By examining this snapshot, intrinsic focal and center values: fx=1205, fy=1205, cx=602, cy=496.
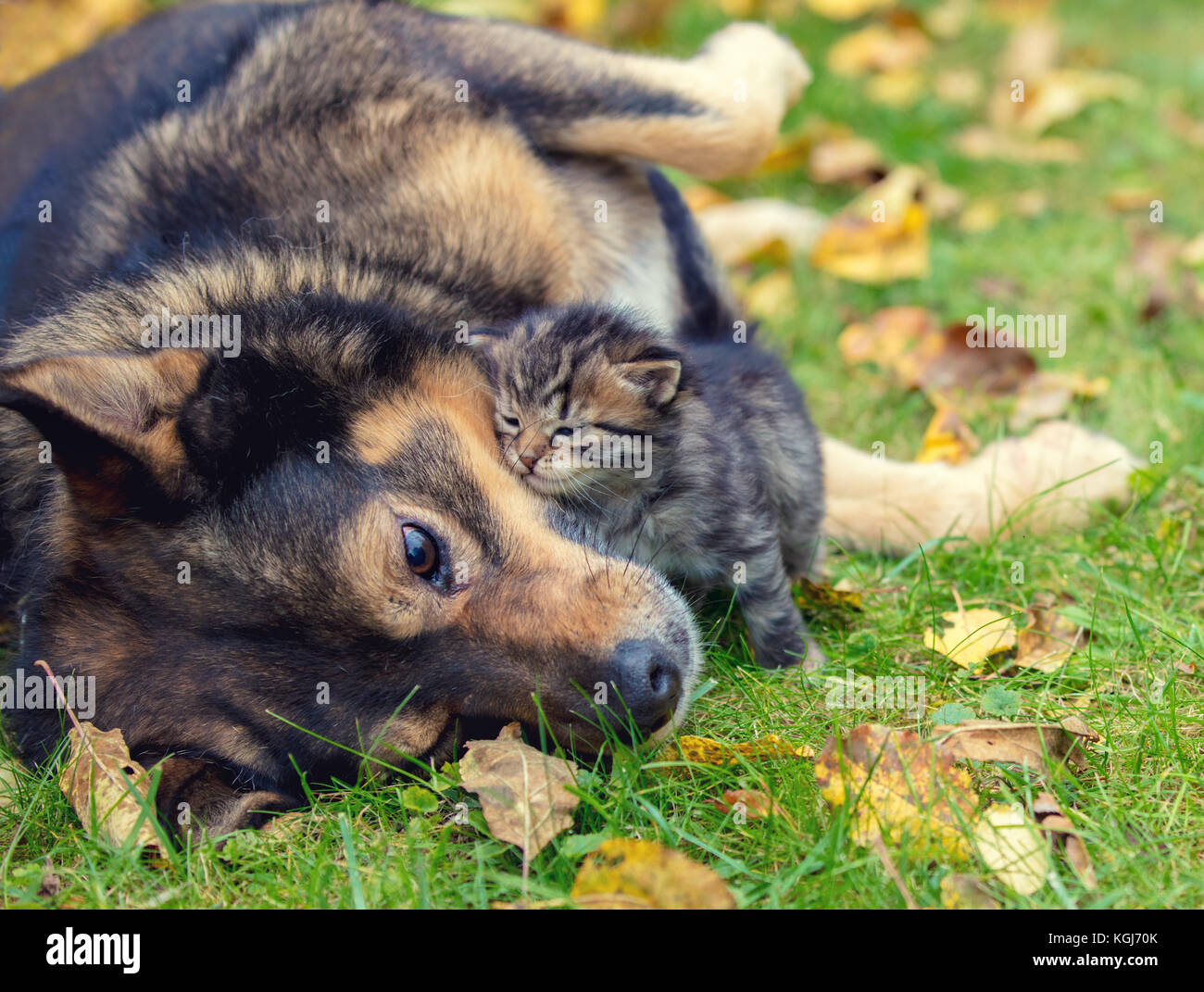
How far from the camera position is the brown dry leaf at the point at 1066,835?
98.5 inches

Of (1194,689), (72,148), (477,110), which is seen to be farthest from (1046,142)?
(72,148)

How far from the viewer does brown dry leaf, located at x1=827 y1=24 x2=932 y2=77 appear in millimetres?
8273

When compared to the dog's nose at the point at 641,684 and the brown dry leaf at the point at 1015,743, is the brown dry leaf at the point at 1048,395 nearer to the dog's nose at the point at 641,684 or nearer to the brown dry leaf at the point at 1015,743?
the brown dry leaf at the point at 1015,743

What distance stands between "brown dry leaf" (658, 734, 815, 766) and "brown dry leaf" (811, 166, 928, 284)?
3.34m

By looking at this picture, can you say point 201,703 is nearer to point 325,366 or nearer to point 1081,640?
point 325,366

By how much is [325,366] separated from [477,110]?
4.90 feet

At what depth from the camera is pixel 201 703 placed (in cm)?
282

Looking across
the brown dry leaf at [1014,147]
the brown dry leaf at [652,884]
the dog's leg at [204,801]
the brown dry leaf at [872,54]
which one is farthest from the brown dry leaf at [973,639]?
the brown dry leaf at [872,54]

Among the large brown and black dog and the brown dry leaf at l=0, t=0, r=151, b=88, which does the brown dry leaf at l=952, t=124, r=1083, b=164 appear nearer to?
the large brown and black dog

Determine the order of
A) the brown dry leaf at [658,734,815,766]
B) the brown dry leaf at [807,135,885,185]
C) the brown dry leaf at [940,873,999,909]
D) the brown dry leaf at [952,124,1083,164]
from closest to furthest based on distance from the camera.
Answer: the brown dry leaf at [940,873,999,909] → the brown dry leaf at [658,734,815,766] → the brown dry leaf at [807,135,885,185] → the brown dry leaf at [952,124,1083,164]

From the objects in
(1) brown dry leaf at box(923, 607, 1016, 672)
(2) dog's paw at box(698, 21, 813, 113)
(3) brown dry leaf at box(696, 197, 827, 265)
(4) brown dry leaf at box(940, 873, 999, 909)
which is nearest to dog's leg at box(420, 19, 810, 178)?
(2) dog's paw at box(698, 21, 813, 113)

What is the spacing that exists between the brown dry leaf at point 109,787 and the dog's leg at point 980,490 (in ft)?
7.73

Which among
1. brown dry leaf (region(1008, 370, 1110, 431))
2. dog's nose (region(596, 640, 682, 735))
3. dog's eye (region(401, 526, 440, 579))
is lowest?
dog's nose (region(596, 640, 682, 735))

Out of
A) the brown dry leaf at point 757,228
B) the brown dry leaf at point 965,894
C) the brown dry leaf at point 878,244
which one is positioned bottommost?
the brown dry leaf at point 965,894
